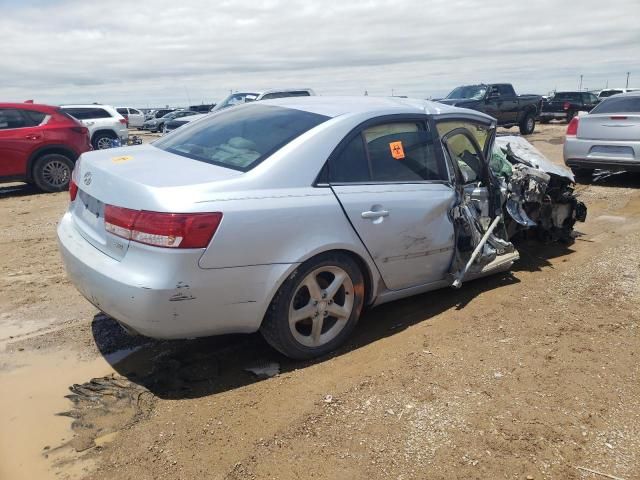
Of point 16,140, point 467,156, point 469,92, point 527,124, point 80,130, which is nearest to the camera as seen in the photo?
point 467,156

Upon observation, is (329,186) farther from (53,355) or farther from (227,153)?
(53,355)

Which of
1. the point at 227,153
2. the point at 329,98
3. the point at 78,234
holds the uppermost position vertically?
the point at 329,98

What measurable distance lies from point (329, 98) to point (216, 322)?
6.87 feet

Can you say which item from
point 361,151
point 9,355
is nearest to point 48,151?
point 9,355

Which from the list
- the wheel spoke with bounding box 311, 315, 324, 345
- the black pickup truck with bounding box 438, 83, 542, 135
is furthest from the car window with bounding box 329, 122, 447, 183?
the black pickup truck with bounding box 438, 83, 542, 135

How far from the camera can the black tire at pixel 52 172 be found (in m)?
9.77

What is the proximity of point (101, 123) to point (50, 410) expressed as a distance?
14.5 meters

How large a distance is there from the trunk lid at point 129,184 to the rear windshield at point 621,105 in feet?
27.4

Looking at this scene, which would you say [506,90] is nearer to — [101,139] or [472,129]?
[101,139]

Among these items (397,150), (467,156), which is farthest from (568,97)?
(397,150)

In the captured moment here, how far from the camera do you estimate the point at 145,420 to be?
286cm

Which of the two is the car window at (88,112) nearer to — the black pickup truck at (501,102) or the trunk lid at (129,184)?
the black pickup truck at (501,102)

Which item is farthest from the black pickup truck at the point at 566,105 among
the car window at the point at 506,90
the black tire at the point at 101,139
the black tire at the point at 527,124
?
the black tire at the point at 101,139

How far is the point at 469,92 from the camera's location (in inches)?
757
